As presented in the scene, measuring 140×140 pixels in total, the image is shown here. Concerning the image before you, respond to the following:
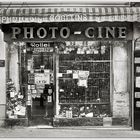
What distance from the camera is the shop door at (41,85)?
44.8 ft

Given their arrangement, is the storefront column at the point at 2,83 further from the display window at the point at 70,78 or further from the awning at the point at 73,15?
the awning at the point at 73,15

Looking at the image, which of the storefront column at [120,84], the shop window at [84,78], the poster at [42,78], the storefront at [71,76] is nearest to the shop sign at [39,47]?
the storefront at [71,76]

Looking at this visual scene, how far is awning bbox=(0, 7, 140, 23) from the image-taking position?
487 inches

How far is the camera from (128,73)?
1367 centimetres

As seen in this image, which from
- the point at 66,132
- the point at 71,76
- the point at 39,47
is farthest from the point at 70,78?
the point at 66,132

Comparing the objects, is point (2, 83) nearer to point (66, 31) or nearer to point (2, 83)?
point (2, 83)

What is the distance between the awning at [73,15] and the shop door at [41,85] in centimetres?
150

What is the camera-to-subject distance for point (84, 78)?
13.7 meters

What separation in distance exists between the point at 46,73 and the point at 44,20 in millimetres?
1973

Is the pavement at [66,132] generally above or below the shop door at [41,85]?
below

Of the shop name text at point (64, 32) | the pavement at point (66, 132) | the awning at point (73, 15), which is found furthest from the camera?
the shop name text at point (64, 32)

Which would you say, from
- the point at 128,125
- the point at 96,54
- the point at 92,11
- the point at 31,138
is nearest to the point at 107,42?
the point at 96,54

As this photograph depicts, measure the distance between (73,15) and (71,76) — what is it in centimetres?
221

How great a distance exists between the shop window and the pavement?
54 cm
